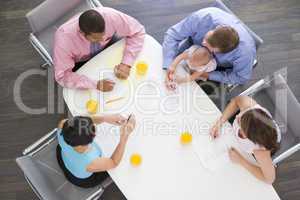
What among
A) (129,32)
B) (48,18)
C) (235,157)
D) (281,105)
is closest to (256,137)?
(235,157)

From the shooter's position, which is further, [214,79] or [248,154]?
[214,79]

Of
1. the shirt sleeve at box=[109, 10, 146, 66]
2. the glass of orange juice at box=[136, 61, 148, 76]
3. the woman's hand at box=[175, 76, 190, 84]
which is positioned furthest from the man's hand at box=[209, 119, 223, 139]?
the shirt sleeve at box=[109, 10, 146, 66]

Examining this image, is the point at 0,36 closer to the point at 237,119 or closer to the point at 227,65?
the point at 227,65

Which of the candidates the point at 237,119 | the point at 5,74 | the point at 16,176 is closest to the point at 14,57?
the point at 5,74

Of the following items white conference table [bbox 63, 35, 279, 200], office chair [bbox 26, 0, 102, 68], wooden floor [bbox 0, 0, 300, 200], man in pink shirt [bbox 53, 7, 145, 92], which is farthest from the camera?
wooden floor [bbox 0, 0, 300, 200]

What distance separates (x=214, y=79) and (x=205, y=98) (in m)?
0.29

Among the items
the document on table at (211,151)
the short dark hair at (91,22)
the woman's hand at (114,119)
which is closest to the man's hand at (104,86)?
the woman's hand at (114,119)

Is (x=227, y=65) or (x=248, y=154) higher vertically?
(x=227, y=65)

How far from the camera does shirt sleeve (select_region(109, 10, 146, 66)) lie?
2.55 m

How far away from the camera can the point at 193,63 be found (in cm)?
250

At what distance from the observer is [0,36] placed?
11.4ft

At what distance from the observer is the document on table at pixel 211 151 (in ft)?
7.55

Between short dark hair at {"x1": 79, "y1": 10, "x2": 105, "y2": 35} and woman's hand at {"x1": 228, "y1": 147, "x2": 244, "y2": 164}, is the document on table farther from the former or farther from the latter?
short dark hair at {"x1": 79, "y1": 10, "x2": 105, "y2": 35}

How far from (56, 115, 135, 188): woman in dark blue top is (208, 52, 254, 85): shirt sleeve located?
2.27ft
